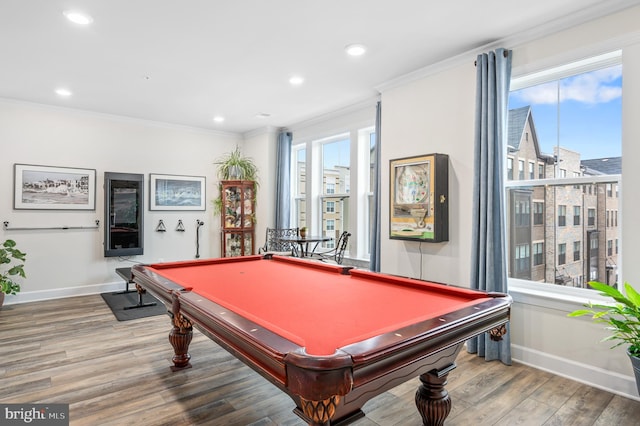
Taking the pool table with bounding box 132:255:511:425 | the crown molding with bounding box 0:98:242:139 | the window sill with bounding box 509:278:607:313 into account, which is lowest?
the window sill with bounding box 509:278:607:313

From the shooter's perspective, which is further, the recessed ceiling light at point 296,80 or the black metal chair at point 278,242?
the black metal chair at point 278,242

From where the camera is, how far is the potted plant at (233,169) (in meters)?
6.35

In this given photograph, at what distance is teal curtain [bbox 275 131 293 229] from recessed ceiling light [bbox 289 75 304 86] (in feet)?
6.54

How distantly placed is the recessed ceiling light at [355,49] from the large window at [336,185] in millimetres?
1585

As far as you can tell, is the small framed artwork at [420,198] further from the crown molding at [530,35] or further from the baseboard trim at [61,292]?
the baseboard trim at [61,292]

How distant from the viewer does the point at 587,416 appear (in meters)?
2.26

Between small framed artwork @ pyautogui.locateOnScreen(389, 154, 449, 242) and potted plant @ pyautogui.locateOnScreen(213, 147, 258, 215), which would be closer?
small framed artwork @ pyautogui.locateOnScreen(389, 154, 449, 242)

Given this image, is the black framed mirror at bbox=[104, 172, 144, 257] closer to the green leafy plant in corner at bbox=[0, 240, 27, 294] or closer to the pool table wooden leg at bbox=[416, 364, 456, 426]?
the green leafy plant in corner at bbox=[0, 240, 27, 294]

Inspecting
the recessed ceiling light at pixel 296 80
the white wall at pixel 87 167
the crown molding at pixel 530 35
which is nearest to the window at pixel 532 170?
the crown molding at pixel 530 35

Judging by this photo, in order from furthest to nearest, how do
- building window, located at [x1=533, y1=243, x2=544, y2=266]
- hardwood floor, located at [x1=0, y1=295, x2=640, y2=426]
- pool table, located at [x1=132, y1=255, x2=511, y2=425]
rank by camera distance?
building window, located at [x1=533, y1=243, x2=544, y2=266]
hardwood floor, located at [x1=0, y1=295, x2=640, y2=426]
pool table, located at [x1=132, y1=255, x2=511, y2=425]

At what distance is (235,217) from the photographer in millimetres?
6188

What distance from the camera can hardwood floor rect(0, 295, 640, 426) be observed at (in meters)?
2.22

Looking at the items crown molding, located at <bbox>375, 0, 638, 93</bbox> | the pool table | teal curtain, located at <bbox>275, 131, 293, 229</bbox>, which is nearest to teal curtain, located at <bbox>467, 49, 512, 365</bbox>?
crown molding, located at <bbox>375, 0, 638, 93</bbox>

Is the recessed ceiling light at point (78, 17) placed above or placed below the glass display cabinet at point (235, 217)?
above
